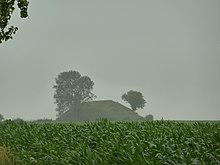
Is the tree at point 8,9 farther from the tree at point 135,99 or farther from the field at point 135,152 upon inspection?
the tree at point 135,99

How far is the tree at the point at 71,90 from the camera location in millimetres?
95519

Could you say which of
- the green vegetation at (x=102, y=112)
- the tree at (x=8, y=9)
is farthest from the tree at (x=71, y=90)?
the tree at (x=8, y=9)

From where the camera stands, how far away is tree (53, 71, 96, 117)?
95519 mm

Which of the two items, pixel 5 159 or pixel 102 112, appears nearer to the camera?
pixel 5 159

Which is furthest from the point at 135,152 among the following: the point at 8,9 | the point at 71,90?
the point at 71,90

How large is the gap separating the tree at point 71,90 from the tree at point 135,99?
10.6m

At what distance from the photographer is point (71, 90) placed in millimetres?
98938

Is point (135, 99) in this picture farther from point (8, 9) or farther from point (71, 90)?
point (8, 9)

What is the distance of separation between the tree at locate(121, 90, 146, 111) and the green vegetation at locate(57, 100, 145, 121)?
3000 mm

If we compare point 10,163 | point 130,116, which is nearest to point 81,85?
point 130,116

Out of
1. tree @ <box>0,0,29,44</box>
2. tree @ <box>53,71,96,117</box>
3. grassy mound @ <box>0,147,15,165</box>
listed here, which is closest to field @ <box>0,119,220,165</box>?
grassy mound @ <box>0,147,15,165</box>

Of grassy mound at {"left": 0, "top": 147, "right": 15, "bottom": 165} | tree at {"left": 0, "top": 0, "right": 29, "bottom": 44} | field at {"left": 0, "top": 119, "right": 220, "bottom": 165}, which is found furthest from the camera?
tree at {"left": 0, "top": 0, "right": 29, "bottom": 44}

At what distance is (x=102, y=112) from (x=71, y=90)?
13233 mm

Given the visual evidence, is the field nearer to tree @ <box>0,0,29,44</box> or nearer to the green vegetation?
tree @ <box>0,0,29,44</box>
